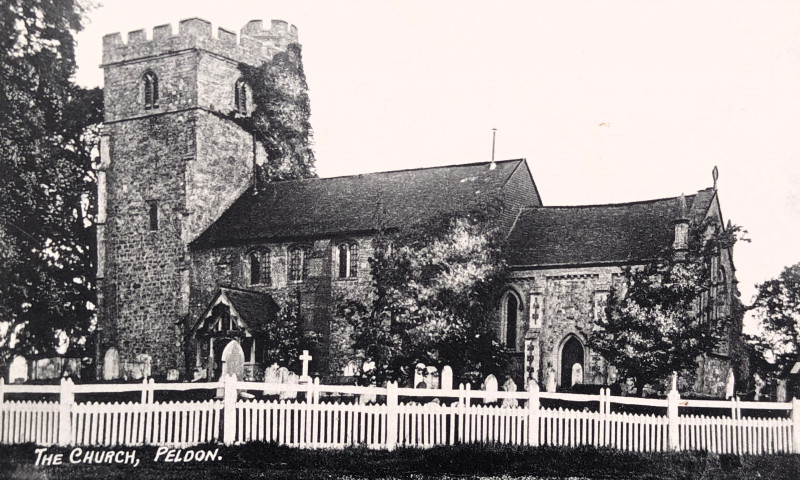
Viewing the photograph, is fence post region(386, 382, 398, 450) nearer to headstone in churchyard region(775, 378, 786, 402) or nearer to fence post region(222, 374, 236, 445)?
fence post region(222, 374, 236, 445)

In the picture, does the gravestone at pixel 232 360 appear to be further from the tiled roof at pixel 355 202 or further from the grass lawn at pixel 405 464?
the tiled roof at pixel 355 202

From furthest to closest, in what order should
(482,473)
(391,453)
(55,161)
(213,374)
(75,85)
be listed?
(75,85) < (55,161) < (213,374) < (391,453) < (482,473)

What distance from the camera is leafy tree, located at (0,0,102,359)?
25062mm

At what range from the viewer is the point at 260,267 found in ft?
135

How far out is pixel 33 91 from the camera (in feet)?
107

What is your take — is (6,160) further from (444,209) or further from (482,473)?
(482,473)

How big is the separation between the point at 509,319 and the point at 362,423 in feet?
61.1

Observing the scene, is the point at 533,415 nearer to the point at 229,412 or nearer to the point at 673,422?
the point at 673,422

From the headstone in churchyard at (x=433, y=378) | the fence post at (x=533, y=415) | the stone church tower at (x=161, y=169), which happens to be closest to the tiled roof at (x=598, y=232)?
the headstone in churchyard at (x=433, y=378)

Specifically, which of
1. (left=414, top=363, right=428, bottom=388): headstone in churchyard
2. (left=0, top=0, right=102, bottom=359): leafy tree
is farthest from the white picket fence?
(left=0, top=0, right=102, bottom=359): leafy tree

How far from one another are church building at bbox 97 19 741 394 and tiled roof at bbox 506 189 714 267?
0.07m

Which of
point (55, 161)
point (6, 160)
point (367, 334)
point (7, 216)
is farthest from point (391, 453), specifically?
point (55, 161)

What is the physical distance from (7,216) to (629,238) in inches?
830

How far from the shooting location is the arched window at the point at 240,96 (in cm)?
4434
